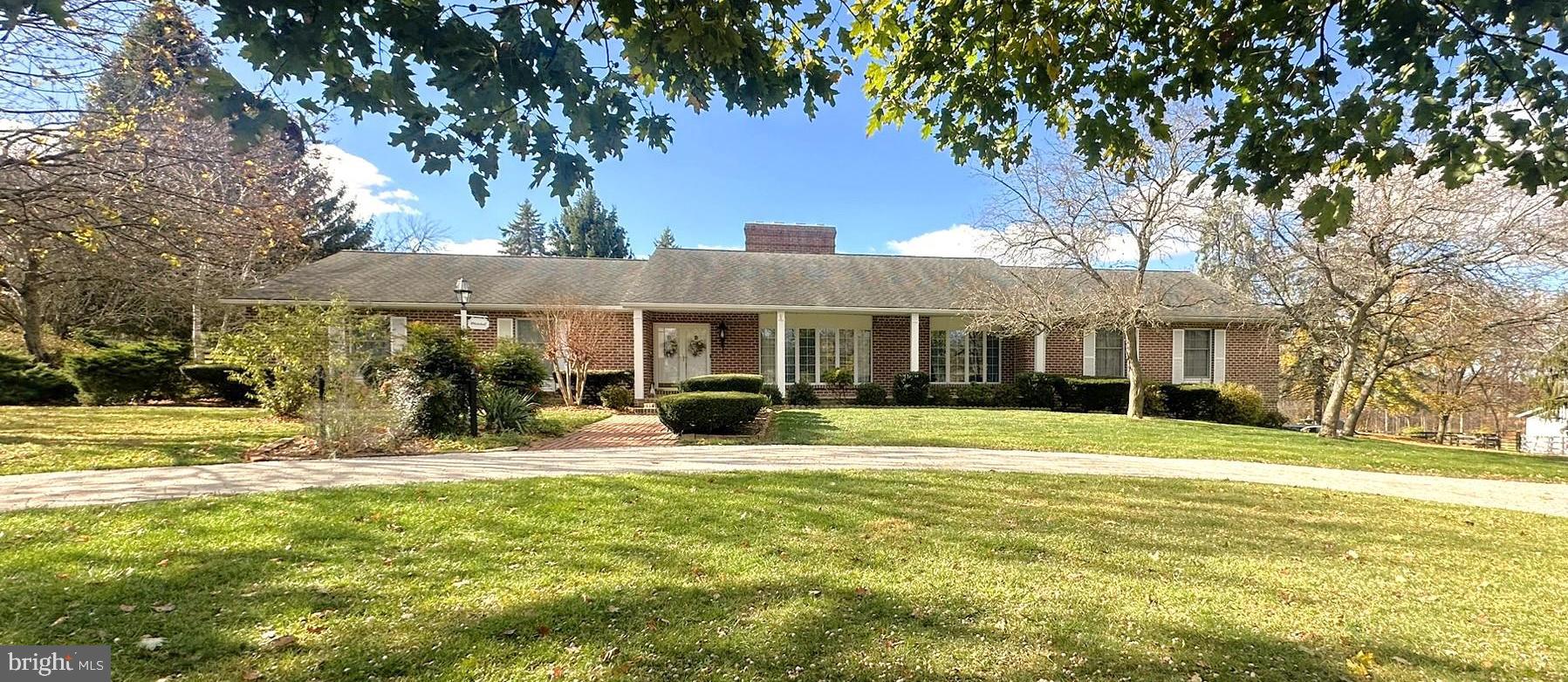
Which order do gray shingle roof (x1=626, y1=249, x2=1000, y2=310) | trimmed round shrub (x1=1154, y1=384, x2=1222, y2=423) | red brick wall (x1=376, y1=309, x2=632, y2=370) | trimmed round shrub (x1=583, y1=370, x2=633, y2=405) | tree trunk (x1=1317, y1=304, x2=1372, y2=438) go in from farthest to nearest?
gray shingle roof (x1=626, y1=249, x2=1000, y2=310) → red brick wall (x1=376, y1=309, x2=632, y2=370) → trimmed round shrub (x1=1154, y1=384, x2=1222, y2=423) → trimmed round shrub (x1=583, y1=370, x2=633, y2=405) → tree trunk (x1=1317, y1=304, x2=1372, y2=438)

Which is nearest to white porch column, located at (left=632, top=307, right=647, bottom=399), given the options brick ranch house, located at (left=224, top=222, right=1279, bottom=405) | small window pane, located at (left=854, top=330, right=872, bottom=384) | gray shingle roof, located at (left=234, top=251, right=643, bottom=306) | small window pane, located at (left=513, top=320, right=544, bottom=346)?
brick ranch house, located at (left=224, top=222, right=1279, bottom=405)

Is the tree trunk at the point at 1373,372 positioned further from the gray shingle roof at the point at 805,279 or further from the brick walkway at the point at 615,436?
the brick walkway at the point at 615,436

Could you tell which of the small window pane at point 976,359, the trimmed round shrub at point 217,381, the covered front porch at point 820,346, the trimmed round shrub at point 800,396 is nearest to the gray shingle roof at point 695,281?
the covered front porch at point 820,346

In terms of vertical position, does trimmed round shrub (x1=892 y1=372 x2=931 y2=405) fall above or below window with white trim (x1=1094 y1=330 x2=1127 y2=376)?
below

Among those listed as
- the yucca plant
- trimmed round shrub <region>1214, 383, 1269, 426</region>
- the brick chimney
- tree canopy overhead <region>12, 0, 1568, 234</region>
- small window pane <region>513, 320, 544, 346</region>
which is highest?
the brick chimney

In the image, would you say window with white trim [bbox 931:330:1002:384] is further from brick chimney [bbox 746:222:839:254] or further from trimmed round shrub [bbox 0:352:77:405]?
trimmed round shrub [bbox 0:352:77:405]

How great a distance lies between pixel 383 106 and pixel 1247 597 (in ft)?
18.0

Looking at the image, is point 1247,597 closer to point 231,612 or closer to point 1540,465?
point 231,612

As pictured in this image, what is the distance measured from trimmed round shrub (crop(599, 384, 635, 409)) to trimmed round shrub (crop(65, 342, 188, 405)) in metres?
9.86

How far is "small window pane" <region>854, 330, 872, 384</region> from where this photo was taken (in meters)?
17.2

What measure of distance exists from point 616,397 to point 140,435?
7.88 m

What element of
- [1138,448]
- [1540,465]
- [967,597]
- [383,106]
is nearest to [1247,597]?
[967,597]

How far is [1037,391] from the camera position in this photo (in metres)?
16.2

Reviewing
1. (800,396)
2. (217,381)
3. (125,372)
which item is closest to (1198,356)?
(800,396)
